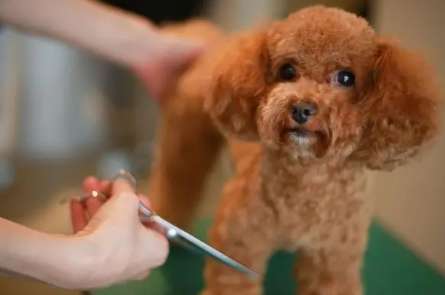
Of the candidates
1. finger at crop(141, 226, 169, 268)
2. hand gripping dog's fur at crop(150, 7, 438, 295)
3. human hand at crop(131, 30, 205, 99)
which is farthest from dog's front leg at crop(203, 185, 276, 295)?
human hand at crop(131, 30, 205, 99)

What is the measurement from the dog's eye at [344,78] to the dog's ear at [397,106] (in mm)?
18

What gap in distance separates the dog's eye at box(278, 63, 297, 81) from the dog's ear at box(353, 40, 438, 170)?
7 cm

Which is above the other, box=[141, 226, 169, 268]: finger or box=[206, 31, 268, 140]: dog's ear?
box=[206, 31, 268, 140]: dog's ear

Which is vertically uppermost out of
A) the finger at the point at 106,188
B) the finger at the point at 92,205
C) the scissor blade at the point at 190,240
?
the finger at the point at 106,188

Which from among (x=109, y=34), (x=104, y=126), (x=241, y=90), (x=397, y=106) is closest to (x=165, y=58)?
(x=109, y=34)

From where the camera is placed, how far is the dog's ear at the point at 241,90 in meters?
0.61

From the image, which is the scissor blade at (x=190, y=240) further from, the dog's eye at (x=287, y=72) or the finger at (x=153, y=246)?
the dog's eye at (x=287, y=72)

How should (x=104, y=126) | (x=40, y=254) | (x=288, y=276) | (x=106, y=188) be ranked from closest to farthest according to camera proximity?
1. (x=40, y=254)
2. (x=106, y=188)
3. (x=288, y=276)
4. (x=104, y=126)

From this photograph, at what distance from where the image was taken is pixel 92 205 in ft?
1.90

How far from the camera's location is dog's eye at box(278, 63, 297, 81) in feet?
1.90

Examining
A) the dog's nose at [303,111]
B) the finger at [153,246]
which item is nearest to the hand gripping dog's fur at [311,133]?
the dog's nose at [303,111]

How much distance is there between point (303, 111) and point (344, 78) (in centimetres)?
6

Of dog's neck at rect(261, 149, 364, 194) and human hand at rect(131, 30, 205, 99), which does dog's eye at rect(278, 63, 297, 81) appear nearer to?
dog's neck at rect(261, 149, 364, 194)

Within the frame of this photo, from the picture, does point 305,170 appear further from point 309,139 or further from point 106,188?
point 106,188
